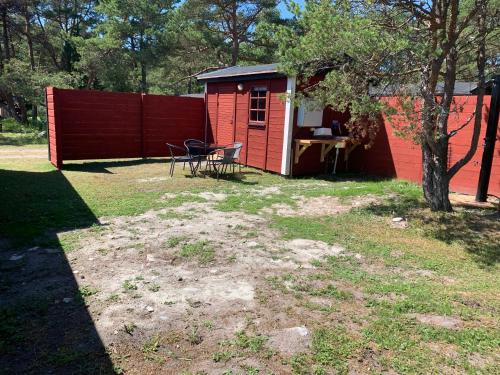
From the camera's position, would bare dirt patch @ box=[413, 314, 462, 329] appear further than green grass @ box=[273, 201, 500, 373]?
Yes

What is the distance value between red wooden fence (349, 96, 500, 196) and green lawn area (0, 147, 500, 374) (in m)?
1.05

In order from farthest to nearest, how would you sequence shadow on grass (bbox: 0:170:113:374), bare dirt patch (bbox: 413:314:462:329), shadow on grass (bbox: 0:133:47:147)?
shadow on grass (bbox: 0:133:47:147) < bare dirt patch (bbox: 413:314:462:329) < shadow on grass (bbox: 0:170:113:374)

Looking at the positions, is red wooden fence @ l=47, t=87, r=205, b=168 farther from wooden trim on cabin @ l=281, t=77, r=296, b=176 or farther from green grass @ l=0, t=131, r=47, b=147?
green grass @ l=0, t=131, r=47, b=147

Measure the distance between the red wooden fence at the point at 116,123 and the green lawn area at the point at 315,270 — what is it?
7.38 feet

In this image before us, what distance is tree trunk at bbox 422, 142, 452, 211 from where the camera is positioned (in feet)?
17.4

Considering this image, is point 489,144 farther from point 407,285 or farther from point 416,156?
point 407,285

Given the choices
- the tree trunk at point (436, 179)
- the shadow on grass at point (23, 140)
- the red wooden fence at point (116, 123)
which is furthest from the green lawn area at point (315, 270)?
the shadow on grass at point (23, 140)

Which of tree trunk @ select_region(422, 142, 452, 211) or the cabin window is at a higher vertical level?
the cabin window

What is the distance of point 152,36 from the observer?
21625 millimetres

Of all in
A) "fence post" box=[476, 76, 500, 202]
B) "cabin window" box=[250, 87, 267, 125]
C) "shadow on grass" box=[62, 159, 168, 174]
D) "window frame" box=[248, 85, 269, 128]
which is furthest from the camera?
"cabin window" box=[250, 87, 267, 125]

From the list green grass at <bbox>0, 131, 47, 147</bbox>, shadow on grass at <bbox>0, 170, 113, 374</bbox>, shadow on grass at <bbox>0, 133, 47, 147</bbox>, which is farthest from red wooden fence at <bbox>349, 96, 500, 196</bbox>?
shadow on grass at <bbox>0, 133, 47, 147</bbox>

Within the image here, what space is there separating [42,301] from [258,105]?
24.0 feet

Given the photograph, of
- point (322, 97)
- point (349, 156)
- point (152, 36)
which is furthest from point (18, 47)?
point (322, 97)

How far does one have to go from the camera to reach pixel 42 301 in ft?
9.34
